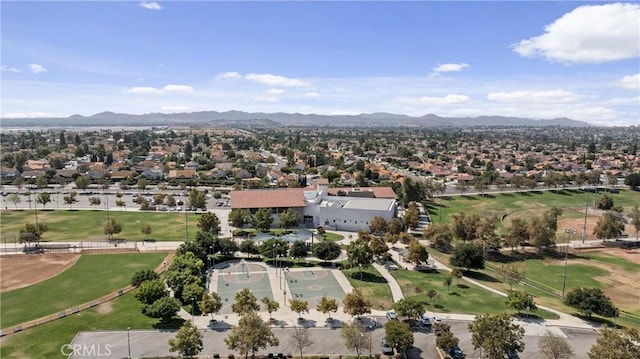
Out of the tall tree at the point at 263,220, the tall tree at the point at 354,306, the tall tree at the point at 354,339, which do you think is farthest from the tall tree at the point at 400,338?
the tall tree at the point at 263,220

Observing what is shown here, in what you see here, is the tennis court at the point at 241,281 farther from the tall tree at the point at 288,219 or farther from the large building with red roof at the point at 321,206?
the large building with red roof at the point at 321,206

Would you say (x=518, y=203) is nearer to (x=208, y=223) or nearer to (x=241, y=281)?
(x=208, y=223)

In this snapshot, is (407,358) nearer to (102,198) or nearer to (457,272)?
(457,272)

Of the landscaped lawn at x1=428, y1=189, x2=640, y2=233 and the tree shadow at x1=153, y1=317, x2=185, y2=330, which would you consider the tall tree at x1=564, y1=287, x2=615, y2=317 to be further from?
the landscaped lawn at x1=428, y1=189, x2=640, y2=233

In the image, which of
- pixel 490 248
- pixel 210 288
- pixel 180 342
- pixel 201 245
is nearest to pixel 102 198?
pixel 201 245

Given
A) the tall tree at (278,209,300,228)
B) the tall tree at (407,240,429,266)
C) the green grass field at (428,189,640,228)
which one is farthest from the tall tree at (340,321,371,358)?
the green grass field at (428,189,640,228)

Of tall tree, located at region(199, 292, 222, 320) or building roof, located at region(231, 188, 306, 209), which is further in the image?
building roof, located at region(231, 188, 306, 209)
